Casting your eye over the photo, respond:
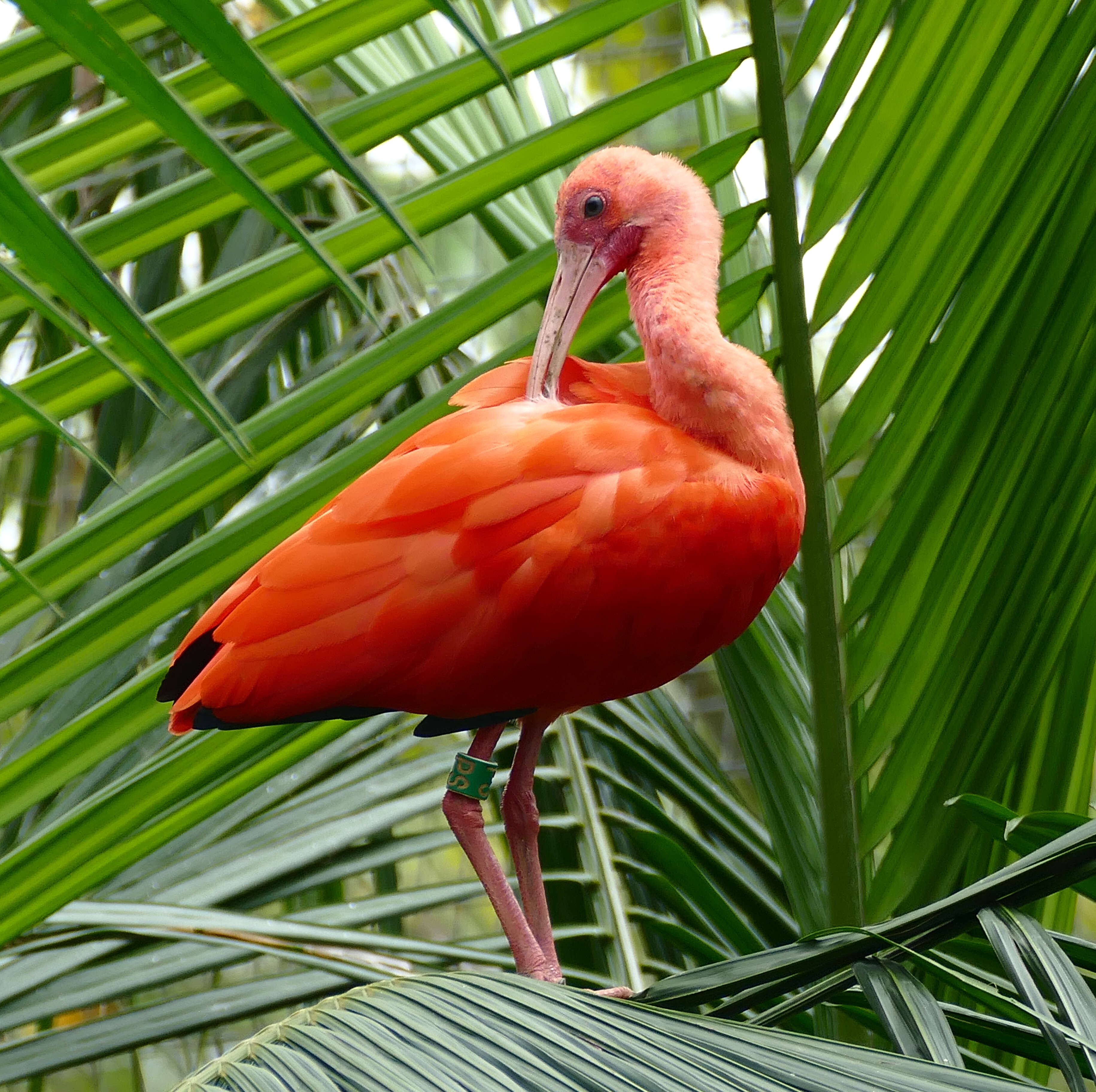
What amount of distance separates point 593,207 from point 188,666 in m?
0.68

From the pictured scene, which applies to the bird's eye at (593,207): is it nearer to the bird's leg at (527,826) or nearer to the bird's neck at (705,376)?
the bird's neck at (705,376)

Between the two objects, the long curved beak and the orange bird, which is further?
the long curved beak

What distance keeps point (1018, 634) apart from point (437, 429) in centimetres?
63

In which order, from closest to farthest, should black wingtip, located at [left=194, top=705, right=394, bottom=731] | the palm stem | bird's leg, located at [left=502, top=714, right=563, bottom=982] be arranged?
1. black wingtip, located at [left=194, top=705, right=394, bottom=731]
2. the palm stem
3. bird's leg, located at [left=502, top=714, right=563, bottom=982]

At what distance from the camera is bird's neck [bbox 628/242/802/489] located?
4.04ft

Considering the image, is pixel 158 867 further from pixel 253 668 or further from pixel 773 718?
pixel 773 718

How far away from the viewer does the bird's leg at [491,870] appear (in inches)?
51.7

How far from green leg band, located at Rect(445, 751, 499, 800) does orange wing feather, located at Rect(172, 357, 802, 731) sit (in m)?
0.13

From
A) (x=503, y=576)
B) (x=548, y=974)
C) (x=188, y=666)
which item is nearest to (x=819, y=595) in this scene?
(x=503, y=576)

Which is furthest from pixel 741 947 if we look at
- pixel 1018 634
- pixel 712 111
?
pixel 712 111

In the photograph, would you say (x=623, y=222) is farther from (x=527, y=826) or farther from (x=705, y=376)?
(x=527, y=826)

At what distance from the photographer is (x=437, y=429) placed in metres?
1.26

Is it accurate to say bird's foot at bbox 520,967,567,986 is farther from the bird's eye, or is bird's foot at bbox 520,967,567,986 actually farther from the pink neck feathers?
the bird's eye

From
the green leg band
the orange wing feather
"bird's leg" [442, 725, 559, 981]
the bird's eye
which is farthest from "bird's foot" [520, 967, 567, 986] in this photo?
the bird's eye
